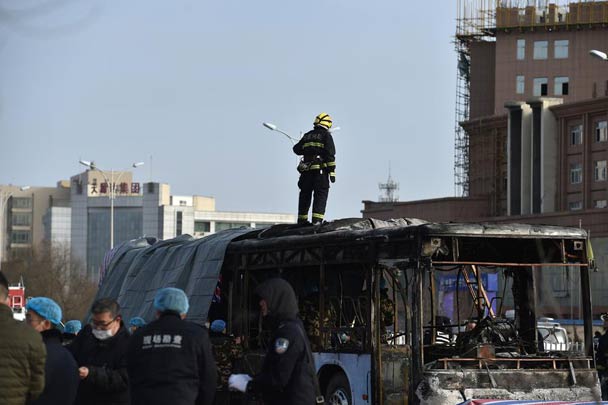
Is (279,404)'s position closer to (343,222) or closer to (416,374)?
(416,374)

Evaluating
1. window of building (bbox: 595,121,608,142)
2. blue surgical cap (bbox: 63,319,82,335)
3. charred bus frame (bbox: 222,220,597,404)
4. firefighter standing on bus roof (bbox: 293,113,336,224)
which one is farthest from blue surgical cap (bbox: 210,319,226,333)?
window of building (bbox: 595,121,608,142)

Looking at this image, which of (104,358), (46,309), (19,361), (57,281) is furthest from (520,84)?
(19,361)

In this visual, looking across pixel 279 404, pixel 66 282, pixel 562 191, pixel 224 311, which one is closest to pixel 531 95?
pixel 562 191

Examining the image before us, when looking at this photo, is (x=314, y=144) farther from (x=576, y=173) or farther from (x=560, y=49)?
(x=560, y=49)

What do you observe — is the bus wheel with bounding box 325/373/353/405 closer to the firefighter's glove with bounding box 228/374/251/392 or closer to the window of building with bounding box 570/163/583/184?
the firefighter's glove with bounding box 228/374/251/392

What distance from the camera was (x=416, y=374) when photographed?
57.8 feet

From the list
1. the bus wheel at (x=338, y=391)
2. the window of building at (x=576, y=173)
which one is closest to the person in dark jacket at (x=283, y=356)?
the bus wheel at (x=338, y=391)

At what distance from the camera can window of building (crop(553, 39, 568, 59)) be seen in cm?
11169

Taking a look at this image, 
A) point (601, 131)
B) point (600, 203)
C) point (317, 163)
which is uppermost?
point (601, 131)

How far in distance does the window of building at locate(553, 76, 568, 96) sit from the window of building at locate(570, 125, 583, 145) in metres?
12.4

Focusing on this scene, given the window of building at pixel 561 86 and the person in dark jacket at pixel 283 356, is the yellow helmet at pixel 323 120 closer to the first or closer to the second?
the person in dark jacket at pixel 283 356

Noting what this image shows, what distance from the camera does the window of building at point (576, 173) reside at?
328ft

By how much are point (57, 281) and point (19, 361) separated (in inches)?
4586

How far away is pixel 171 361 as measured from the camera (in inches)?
429
